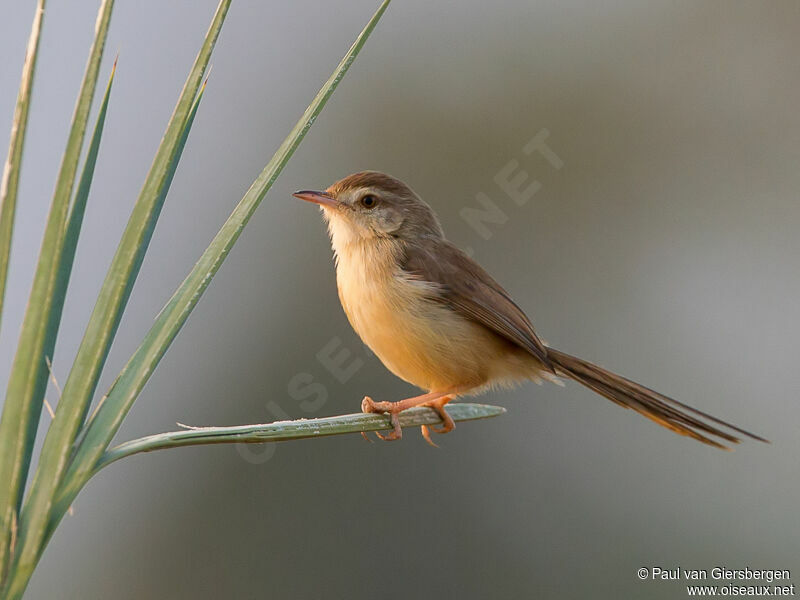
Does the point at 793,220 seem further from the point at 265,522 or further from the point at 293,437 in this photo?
the point at 293,437

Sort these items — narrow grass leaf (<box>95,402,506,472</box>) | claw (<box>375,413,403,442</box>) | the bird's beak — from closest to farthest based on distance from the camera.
Result: narrow grass leaf (<box>95,402,506,472</box>)
claw (<box>375,413,403,442</box>)
the bird's beak

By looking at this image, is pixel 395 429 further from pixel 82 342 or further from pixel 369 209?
pixel 369 209

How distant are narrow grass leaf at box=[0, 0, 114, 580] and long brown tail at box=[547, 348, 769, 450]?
4.45 feet

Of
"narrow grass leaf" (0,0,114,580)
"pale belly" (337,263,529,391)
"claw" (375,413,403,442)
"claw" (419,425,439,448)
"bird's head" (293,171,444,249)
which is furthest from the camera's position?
"bird's head" (293,171,444,249)

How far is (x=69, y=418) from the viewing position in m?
1.02

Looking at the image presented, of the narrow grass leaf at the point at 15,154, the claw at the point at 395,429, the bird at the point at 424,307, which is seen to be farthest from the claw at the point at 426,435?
the narrow grass leaf at the point at 15,154

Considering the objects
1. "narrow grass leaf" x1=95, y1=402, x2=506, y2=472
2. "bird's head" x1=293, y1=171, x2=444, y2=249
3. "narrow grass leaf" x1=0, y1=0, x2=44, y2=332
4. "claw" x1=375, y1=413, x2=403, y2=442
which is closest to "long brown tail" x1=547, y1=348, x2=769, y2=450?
"claw" x1=375, y1=413, x2=403, y2=442

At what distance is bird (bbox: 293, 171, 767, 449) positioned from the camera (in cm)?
314

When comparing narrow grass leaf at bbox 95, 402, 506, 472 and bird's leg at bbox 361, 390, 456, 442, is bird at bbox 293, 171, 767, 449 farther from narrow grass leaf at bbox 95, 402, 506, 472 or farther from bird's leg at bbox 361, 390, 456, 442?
narrow grass leaf at bbox 95, 402, 506, 472

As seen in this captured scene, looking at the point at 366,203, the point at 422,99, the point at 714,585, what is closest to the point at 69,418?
the point at 714,585

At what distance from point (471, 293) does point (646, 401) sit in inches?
39.8

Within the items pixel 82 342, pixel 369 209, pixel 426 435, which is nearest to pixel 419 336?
pixel 426 435

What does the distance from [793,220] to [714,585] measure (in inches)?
279

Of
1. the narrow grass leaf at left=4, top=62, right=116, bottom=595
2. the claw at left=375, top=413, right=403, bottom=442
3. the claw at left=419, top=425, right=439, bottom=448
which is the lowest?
the claw at left=419, top=425, right=439, bottom=448
